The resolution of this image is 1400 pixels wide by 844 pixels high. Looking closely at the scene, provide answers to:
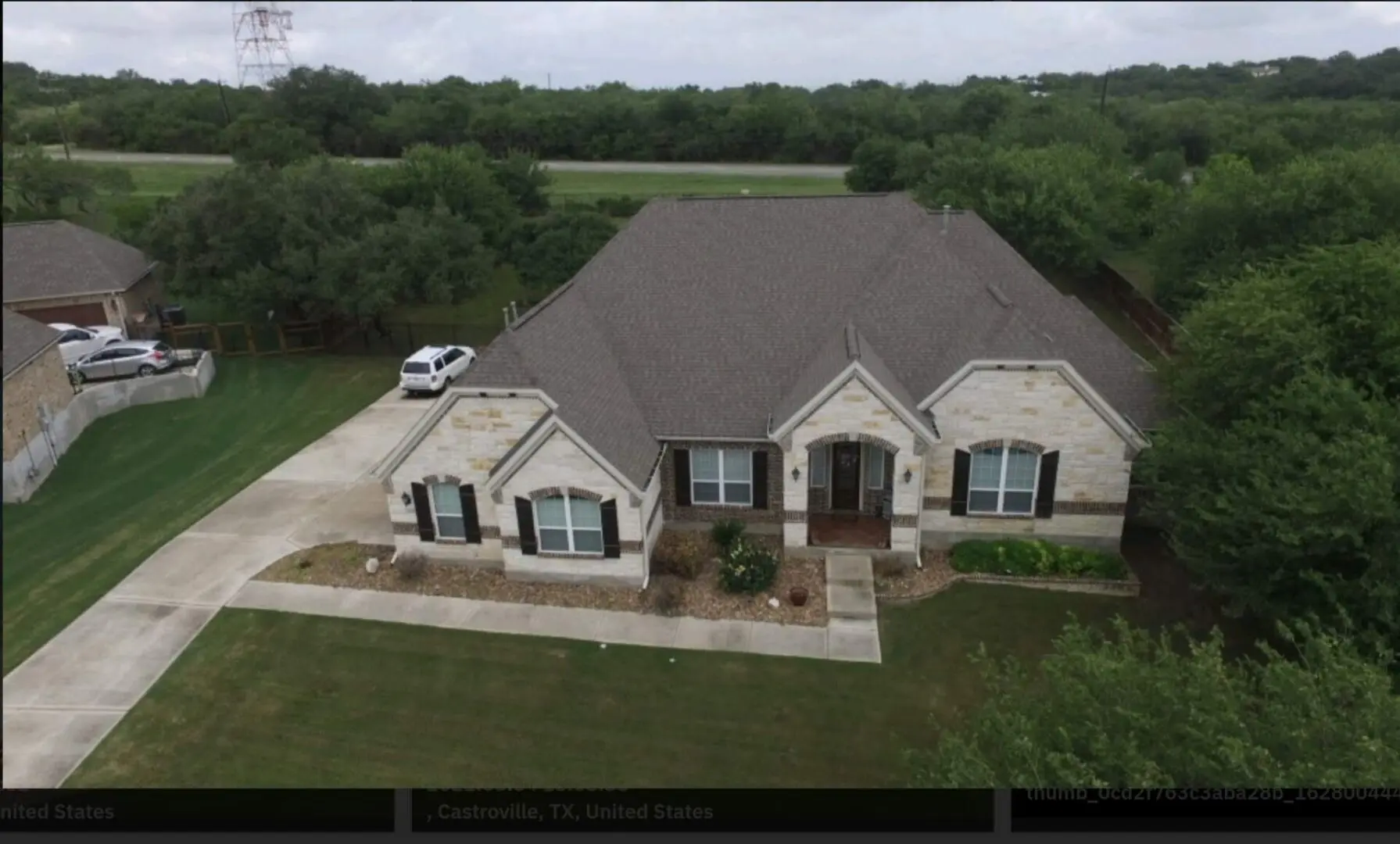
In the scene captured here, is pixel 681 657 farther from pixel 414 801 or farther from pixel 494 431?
pixel 414 801

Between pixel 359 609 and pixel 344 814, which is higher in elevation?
pixel 344 814

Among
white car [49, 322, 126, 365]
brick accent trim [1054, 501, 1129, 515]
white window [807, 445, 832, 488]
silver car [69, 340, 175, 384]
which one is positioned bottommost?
brick accent trim [1054, 501, 1129, 515]

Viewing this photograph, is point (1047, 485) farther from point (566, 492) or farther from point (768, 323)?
point (566, 492)

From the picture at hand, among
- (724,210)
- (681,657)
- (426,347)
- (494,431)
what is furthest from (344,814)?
(426,347)

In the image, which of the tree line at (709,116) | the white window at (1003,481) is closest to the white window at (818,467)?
the white window at (1003,481)

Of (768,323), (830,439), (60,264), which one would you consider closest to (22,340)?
(60,264)

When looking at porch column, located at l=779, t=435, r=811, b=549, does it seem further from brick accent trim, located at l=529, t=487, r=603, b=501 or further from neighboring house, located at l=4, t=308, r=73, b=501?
neighboring house, located at l=4, t=308, r=73, b=501

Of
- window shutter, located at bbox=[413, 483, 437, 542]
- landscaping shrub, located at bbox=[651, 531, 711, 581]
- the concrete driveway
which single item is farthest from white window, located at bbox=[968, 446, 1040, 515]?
the concrete driveway
